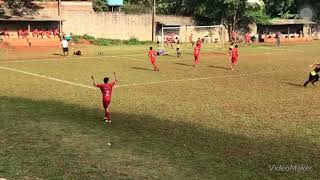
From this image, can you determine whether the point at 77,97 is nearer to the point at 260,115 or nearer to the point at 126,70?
the point at 260,115

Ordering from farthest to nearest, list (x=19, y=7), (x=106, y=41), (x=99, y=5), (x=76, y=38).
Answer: (x=99, y=5) → (x=106, y=41) → (x=76, y=38) → (x=19, y=7)

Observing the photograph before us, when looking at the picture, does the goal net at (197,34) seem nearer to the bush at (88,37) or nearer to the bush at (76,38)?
the bush at (88,37)

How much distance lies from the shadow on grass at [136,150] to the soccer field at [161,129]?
2 centimetres

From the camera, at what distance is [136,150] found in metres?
11.1

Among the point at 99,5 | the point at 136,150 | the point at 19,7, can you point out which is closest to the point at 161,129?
the point at 136,150

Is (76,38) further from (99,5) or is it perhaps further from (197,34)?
(197,34)

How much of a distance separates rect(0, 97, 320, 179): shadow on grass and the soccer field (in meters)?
0.02

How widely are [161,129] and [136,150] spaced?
2.38 meters

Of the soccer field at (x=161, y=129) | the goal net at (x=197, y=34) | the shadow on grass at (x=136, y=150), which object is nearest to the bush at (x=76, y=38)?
the goal net at (x=197, y=34)

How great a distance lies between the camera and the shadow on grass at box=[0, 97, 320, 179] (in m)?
9.42

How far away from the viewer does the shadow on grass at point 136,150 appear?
30.9 feet

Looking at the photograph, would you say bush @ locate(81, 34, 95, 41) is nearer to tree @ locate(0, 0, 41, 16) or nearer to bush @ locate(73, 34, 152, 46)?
bush @ locate(73, 34, 152, 46)

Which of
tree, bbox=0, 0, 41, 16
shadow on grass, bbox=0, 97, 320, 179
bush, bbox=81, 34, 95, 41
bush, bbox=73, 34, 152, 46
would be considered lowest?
shadow on grass, bbox=0, 97, 320, 179

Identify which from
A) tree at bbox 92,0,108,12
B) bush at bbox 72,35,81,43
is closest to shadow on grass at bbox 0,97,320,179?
bush at bbox 72,35,81,43
